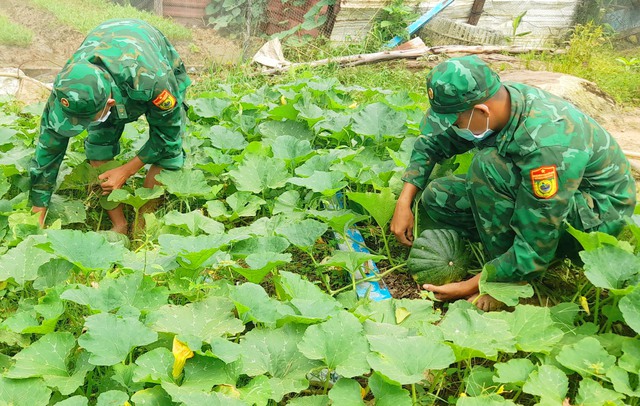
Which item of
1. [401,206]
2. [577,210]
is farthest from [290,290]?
[577,210]

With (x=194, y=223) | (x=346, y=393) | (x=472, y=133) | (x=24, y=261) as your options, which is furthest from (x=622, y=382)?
(x=24, y=261)

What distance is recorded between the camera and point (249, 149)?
12.5 feet

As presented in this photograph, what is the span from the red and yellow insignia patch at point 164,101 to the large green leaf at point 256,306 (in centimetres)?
136

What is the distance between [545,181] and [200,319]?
4.63 ft

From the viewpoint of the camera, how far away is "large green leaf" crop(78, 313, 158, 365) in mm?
2094

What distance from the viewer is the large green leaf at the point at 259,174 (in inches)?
138

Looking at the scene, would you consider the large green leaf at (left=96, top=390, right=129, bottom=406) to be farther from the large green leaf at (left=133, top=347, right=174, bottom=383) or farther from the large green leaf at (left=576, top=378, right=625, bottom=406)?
the large green leaf at (left=576, top=378, right=625, bottom=406)

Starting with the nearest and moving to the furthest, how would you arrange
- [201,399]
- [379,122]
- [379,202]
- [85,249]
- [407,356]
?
[201,399] → [407,356] → [85,249] → [379,202] → [379,122]

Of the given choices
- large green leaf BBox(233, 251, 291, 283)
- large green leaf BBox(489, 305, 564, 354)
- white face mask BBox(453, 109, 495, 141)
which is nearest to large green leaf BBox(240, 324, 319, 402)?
large green leaf BBox(233, 251, 291, 283)

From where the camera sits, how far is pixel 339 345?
2170 mm

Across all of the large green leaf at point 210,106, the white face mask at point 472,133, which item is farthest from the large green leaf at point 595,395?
the large green leaf at point 210,106

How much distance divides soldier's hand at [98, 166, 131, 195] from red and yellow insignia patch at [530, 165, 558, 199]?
2.25m

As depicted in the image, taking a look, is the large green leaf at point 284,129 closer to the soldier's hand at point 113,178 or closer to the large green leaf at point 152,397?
the soldier's hand at point 113,178

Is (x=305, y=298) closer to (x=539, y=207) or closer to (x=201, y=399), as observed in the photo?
(x=201, y=399)
